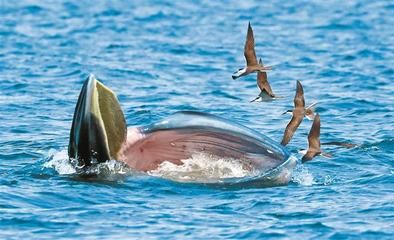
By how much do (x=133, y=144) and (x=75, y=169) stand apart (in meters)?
0.71

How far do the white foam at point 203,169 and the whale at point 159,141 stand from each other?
0.12 feet

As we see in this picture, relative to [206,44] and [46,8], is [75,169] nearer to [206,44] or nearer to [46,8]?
[206,44]

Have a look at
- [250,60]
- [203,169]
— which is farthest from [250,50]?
[203,169]

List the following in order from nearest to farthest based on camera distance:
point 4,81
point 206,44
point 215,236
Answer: point 215,236, point 4,81, point 206,44

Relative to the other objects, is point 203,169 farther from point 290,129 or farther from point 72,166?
point 290,129

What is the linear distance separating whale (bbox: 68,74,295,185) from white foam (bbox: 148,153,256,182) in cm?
4

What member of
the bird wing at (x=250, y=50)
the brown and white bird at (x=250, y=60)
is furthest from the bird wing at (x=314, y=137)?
the bird wing at (x=250, y=50)

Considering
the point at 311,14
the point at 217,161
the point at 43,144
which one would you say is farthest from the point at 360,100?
the point at 311,14

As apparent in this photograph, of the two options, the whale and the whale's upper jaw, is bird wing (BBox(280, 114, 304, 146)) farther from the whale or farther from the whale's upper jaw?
the whale's upper jaw

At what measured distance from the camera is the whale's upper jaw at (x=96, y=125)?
428 inches

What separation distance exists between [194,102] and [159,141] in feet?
23.3

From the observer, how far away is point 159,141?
11453 mm

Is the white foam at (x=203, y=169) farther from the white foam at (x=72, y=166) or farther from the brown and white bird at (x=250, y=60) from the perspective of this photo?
the brown and white bird at (x=250, y=60)

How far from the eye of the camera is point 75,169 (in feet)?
38.3
